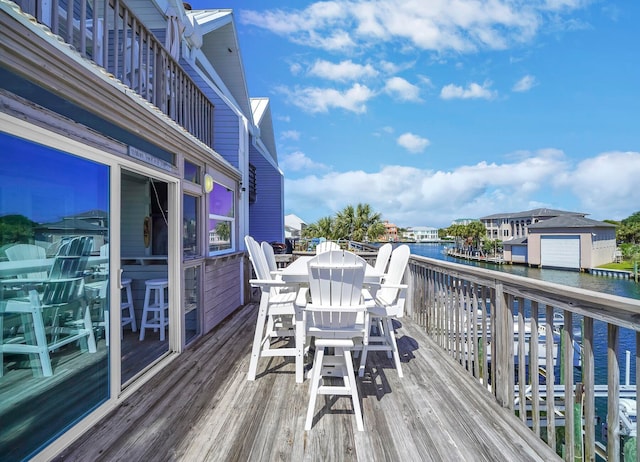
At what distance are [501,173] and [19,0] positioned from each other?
70476 millimetres

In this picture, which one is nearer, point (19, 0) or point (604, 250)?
point (19, 0)

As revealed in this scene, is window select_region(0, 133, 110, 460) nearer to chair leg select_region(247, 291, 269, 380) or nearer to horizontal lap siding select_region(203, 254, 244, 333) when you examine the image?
chair leg select_region(247, 291, 269, 380)

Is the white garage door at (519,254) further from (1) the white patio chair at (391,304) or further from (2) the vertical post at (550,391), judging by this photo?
(2) the vertical post at (550,391)

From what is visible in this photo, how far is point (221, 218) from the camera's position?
451 centimetres

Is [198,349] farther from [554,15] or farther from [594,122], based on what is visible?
[594,122]

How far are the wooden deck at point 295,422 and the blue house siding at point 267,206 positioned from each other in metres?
7.47

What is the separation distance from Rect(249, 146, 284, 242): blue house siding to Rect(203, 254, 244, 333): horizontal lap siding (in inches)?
197

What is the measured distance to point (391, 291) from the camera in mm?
2824

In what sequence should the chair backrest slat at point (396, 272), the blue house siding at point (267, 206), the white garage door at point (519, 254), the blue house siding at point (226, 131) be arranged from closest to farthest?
the chair backrest slat at point (396, 272) → the blue house siding at point (226, 131) → the blue house siding at point (267, 206) → the white garage door at point (519, 254)

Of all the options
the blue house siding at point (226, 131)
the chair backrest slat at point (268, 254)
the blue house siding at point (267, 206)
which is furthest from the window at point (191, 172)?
the blue house siding at point (267, 206)

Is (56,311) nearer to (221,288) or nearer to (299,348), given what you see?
(299,348)

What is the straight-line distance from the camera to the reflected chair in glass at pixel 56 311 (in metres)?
1.53

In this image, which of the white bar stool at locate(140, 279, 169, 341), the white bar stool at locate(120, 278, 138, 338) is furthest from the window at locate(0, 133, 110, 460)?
the white bar stool at locate(120, 278, 138, 338)

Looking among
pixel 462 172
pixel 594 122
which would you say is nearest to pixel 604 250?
pixel 594 122
